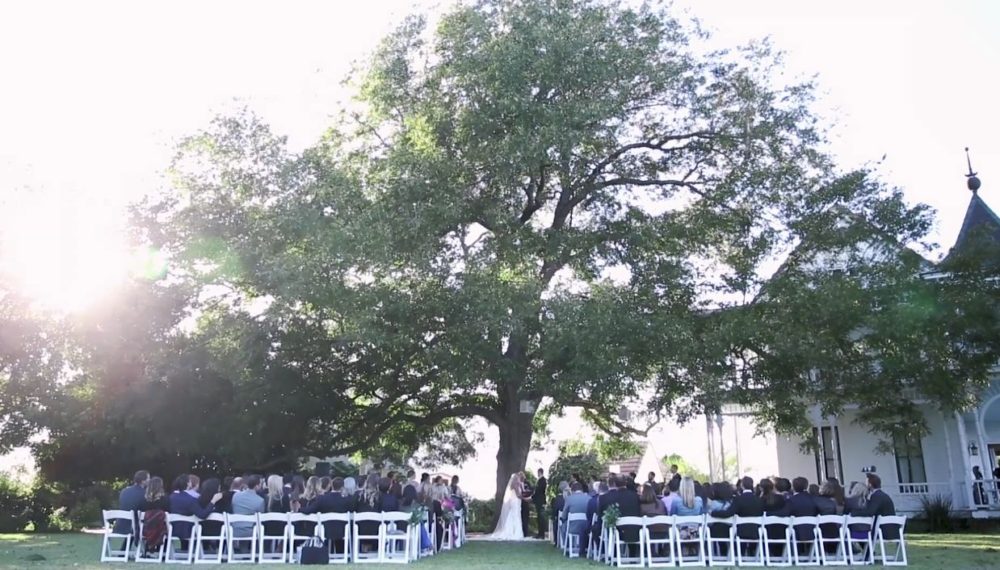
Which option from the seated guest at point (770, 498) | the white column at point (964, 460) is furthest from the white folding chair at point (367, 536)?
the white column at point (964, 460)

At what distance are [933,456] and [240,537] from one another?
71.9 feet

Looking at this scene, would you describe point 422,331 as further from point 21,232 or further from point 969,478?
point 969,478

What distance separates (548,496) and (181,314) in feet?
40.1

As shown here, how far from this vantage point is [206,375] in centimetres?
2509

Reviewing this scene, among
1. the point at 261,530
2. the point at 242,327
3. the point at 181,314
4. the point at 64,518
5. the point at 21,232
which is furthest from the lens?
the point at 64,518

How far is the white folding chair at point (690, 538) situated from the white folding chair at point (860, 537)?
7.53 ft

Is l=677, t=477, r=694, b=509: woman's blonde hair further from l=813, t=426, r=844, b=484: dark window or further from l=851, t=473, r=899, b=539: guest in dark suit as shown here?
l=813, t=426, r=844, b=484: dark window

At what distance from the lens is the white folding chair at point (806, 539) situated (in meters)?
14.3

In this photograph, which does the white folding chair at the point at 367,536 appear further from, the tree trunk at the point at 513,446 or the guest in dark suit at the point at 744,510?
the tree trunk at the point at 513,446

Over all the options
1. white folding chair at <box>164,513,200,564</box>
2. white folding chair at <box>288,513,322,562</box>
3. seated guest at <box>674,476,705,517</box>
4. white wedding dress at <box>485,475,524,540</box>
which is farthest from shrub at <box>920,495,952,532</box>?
white folding chair at <box>164,513,200,564</box>

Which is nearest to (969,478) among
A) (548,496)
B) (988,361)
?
(988,361)

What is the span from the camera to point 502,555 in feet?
56.1

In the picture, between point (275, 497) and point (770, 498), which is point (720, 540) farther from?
point (275, 497)

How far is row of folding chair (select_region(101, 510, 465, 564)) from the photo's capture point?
14953 mm
